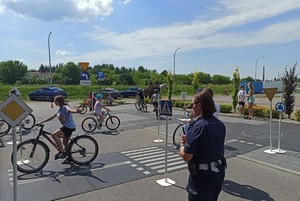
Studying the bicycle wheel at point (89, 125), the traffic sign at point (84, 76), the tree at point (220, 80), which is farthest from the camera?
the tree at point (220, 80)

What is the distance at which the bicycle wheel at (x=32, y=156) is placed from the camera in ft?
21.0

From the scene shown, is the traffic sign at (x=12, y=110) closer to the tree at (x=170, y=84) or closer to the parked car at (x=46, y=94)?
the tree at (x=170, y=84)

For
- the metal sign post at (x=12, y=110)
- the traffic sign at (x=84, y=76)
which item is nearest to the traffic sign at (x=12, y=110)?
the metal sign post at (x=12, y=110)

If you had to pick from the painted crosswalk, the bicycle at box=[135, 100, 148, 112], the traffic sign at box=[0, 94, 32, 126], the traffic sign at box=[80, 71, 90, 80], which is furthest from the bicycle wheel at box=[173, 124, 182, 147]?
the bicycle at box=[135, 100, 148, 112]

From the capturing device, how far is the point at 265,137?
375 inches

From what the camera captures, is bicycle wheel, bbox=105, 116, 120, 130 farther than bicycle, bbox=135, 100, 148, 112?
No

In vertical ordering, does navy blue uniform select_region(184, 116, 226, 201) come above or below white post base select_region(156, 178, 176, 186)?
above

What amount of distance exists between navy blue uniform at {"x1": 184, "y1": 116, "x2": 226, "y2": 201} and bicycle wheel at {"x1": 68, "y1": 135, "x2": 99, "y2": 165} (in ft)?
14.1

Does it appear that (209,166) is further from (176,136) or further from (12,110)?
(176,136)

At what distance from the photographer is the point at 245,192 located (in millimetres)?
4945

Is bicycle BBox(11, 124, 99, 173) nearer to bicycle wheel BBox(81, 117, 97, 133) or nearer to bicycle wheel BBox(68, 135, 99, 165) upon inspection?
bicycle wheel BBox(68, 135, 99, 165)

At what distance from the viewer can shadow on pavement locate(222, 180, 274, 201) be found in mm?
4719

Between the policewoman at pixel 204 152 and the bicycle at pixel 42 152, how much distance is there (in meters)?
4.30

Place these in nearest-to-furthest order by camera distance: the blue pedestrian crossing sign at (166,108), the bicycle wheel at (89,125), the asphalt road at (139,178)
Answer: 1. the asphalt road at (139,178)
2. the blue pedestrian crossing sign at (166,108)
3. the bicycle wheel at (89,125)
